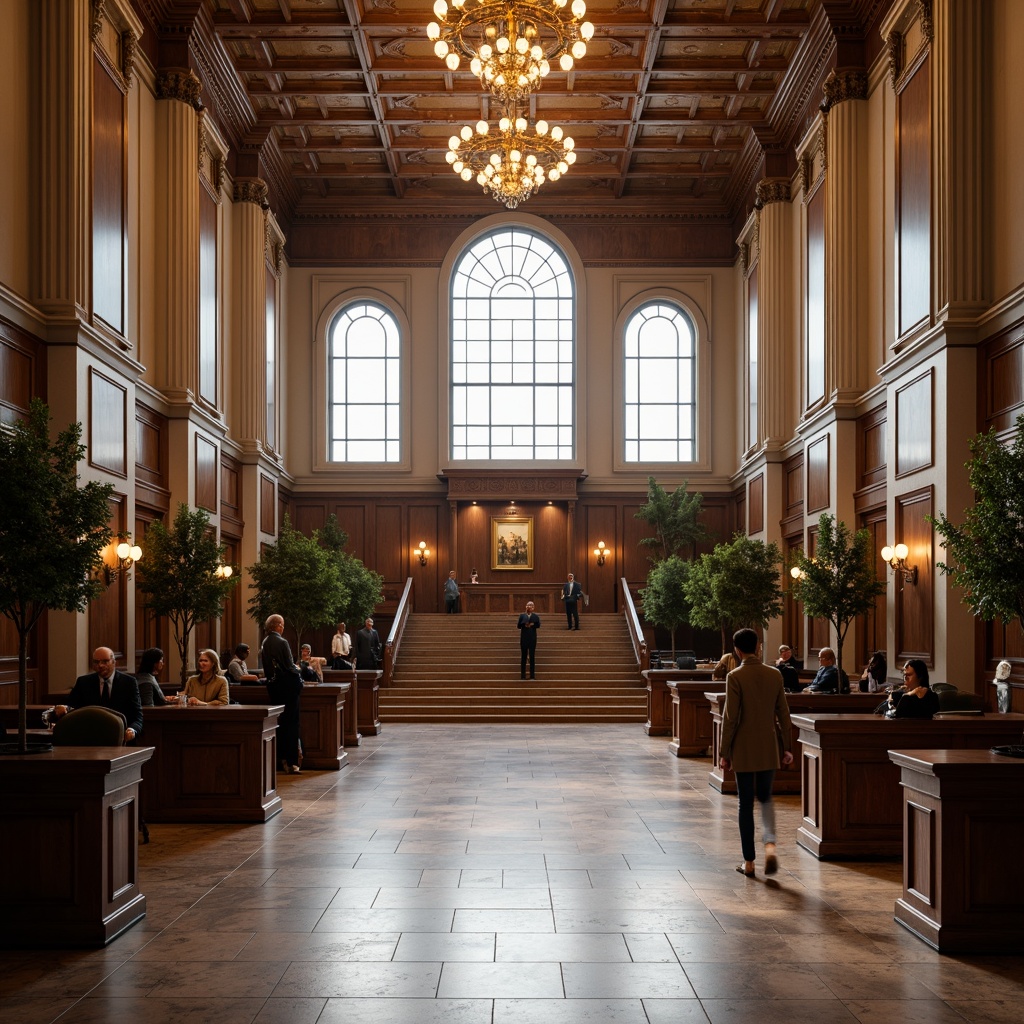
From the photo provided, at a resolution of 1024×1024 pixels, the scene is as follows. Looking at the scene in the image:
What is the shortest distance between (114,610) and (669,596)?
13.9 meters

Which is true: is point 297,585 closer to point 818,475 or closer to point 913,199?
point 818,475

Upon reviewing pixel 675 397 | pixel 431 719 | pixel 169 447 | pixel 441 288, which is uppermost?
pixel 441 288

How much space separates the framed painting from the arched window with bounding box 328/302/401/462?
3.37 metres

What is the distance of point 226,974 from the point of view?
6.22 m

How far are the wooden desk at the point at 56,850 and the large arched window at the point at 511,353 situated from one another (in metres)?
26.3

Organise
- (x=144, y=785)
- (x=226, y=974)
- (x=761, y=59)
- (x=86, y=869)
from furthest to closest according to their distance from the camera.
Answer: (x=761, y=59) → (x=144, y=785) → (x=86, y=869) → (x=226, y=974)

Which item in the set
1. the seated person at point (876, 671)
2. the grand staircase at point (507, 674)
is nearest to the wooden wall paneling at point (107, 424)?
the grand staircase at point (507, 674)

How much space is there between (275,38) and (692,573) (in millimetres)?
12544

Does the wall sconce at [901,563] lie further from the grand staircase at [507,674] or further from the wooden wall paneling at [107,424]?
the wooden wall paneling at [107,424]

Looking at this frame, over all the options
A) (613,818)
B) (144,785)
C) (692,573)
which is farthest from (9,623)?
Result: (692,573)

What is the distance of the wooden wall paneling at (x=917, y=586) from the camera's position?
16.1m

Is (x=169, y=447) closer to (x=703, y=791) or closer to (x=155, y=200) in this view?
(x=155, y=200)

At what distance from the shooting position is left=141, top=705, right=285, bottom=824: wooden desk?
36.7ft

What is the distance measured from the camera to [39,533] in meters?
7.45
